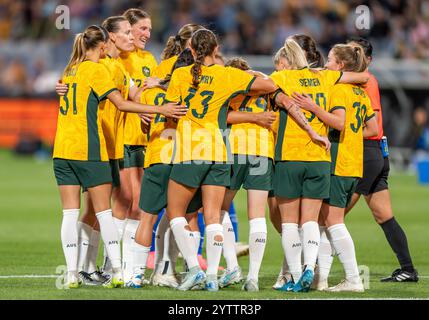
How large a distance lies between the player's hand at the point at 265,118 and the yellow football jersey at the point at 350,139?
61 cm

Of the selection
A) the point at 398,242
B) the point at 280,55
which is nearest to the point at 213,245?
the point at 280,55

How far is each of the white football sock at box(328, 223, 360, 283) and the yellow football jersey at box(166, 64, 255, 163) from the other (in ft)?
3.97

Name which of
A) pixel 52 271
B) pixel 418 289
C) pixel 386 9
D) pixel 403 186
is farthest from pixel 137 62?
pixel 386 9

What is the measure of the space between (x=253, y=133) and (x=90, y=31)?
1720mm

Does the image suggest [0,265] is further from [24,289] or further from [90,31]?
[90,31]

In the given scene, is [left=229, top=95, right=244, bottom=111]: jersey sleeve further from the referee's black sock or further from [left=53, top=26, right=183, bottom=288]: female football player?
the referee's black sock

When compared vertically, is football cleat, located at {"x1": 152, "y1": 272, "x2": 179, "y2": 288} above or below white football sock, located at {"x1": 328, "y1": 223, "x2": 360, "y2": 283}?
below

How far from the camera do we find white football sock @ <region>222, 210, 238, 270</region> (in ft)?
32.8

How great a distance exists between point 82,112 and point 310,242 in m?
2.31

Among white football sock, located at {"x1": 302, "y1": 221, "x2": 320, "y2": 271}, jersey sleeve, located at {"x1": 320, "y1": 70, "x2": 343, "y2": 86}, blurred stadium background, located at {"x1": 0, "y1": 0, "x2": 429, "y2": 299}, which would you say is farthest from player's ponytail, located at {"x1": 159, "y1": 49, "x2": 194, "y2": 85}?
blurred stadium background, located at {"x1": 0, "y1": 0, "x2": 429, "y2": 299}

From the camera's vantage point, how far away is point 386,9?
27.0m

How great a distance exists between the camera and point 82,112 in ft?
30.7

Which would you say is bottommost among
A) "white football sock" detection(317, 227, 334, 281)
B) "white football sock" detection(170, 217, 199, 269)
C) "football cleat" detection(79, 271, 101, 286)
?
"football cleat" detection(79, 271, 101, 286)
